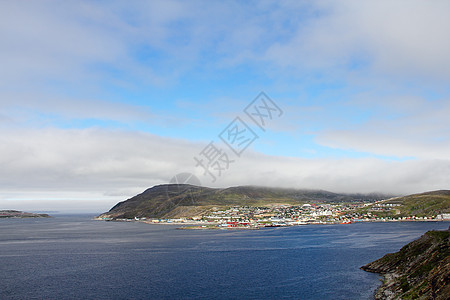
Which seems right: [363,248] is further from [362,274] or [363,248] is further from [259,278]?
[259,278]

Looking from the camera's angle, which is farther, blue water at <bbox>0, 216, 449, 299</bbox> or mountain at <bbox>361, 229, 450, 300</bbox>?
blue water at <bbox>0, 216, 449, 299</bbox>

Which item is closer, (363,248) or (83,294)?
(83,294)

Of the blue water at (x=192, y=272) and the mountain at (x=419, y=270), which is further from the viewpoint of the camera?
the blue water at (x=192, y=272)

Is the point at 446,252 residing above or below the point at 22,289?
above

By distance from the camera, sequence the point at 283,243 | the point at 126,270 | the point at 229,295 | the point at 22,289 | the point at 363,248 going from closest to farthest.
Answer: the point at 229,295
the point at 22,289
the point at 126,270
the point at 363,248
the point at 283,243

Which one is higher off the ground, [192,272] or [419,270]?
[419,270]

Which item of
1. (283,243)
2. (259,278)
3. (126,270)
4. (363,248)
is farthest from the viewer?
(283,243)

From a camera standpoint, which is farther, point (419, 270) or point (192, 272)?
point (192, 272)

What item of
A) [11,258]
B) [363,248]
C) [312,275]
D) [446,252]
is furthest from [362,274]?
[11,258]
